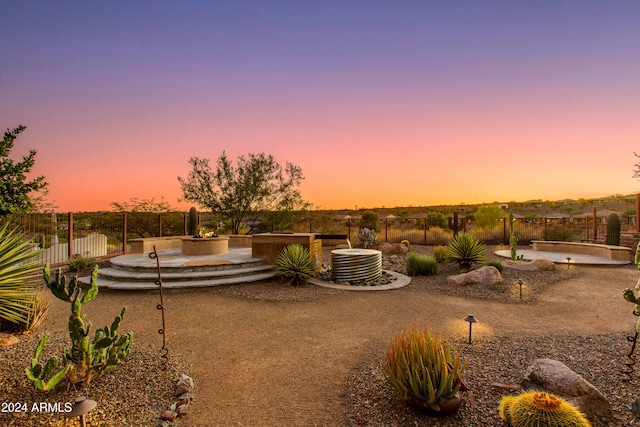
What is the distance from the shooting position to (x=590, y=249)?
587 inches

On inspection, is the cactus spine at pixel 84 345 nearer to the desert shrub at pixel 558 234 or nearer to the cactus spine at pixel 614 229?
the cactus spine at pixel 614 229

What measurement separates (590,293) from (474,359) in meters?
6.24

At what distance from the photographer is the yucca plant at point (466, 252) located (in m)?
10.6

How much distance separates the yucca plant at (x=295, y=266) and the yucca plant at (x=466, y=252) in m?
5.02

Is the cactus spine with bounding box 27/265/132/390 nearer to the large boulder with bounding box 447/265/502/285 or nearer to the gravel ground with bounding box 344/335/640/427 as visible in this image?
the gravel ground with bounding box 344/335/640/427

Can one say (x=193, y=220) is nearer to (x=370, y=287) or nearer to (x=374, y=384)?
(x=370, y=287)

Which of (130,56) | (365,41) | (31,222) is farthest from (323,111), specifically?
(31,222)

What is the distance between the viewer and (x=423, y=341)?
10.6 feet

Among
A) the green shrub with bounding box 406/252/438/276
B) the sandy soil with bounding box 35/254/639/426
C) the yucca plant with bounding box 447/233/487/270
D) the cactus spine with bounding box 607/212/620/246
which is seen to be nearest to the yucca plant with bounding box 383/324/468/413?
the sandy soil with bounding box 35/254/639/426

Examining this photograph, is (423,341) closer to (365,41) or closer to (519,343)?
(519,343)

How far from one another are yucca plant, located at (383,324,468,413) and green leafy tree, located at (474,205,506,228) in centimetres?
2375

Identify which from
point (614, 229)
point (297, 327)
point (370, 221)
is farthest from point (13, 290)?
point (370, 221)

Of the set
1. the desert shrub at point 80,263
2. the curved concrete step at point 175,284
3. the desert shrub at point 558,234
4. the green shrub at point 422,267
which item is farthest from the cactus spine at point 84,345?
the desert shrub at point 558,234

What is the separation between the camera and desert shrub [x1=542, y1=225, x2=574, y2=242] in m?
18.3
